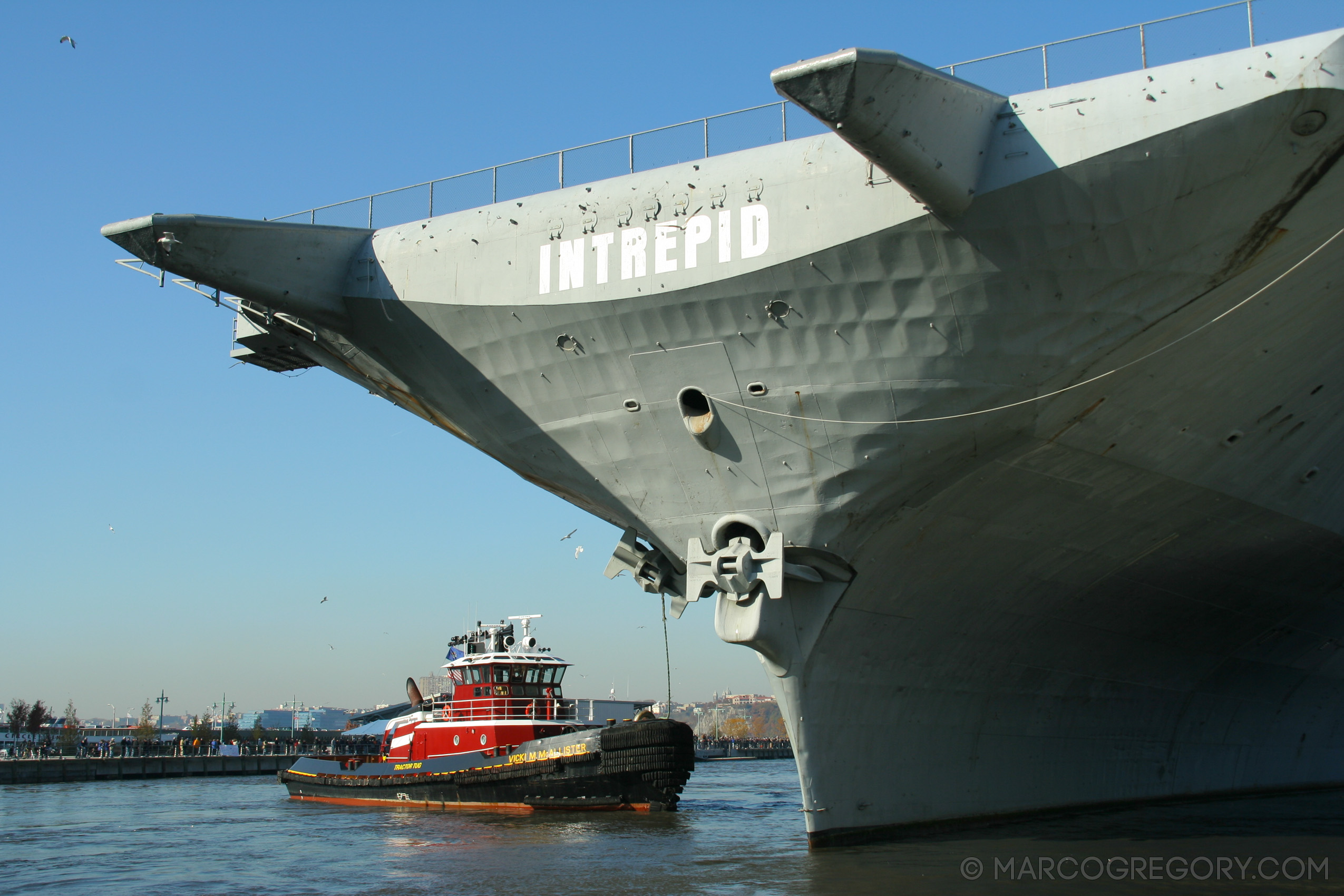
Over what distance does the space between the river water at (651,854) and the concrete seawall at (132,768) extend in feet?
59.0

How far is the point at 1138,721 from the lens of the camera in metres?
18.8

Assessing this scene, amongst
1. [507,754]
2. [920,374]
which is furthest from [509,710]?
[920,374]

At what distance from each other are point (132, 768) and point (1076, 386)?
4584 cm

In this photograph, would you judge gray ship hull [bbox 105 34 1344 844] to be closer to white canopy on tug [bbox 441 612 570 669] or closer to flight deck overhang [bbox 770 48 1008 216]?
flight deck overhang [bbox 770 48 1008 216]

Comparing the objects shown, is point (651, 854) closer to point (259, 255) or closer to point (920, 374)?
point (920, 374)

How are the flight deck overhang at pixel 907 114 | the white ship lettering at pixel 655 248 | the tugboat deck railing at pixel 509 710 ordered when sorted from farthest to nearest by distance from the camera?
the tugboat deck railing at pixel 509 710 → the white ship lettering at pixel 655 248 → the flight deck overhang at pixel 907 114

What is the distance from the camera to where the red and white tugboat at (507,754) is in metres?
22.0

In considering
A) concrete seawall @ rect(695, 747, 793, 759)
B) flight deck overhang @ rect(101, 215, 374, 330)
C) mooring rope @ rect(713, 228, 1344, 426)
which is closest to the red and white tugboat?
mooring rope @ rect(713, 228, 1344, 426)

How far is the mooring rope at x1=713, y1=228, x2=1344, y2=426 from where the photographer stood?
1065cm

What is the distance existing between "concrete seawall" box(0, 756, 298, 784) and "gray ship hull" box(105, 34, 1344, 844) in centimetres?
3317

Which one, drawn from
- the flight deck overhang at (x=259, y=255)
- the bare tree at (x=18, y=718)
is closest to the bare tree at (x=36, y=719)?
the bare tree at (x=18, y=718)

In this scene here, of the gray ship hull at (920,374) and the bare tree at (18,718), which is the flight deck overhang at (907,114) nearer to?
the gray ship hull at (920,374)

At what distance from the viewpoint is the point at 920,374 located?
37.6ft

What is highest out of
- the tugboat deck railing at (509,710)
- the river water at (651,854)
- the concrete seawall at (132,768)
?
the tugboat deck railing at (509,710)
